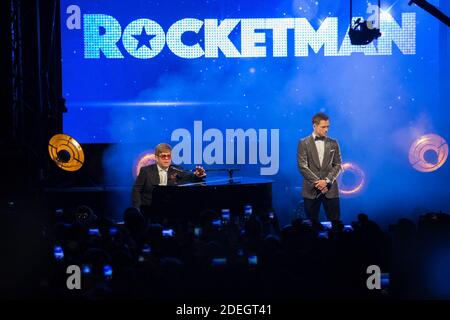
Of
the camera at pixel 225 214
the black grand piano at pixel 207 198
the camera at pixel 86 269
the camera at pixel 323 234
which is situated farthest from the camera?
the black grand piano at pixel 207 198

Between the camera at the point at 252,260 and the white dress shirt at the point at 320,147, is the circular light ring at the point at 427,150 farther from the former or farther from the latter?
the camera at the point at 252,260

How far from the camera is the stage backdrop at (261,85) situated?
11.6m

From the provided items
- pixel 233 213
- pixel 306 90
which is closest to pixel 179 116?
pixel 306 90

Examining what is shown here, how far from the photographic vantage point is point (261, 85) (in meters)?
11.9

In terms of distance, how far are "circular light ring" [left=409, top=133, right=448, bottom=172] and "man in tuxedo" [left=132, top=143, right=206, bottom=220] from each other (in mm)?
5084

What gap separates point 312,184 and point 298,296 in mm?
3572

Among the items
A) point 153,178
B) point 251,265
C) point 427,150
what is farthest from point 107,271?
point 427,150

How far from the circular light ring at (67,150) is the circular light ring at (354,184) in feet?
14.7

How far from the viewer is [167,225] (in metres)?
7.38

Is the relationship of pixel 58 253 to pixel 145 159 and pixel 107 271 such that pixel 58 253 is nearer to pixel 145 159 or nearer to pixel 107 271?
pixel 107 271

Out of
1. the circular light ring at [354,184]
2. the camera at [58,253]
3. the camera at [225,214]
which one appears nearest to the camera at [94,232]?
the camera at [58,253]

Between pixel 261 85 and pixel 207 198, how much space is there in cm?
407
